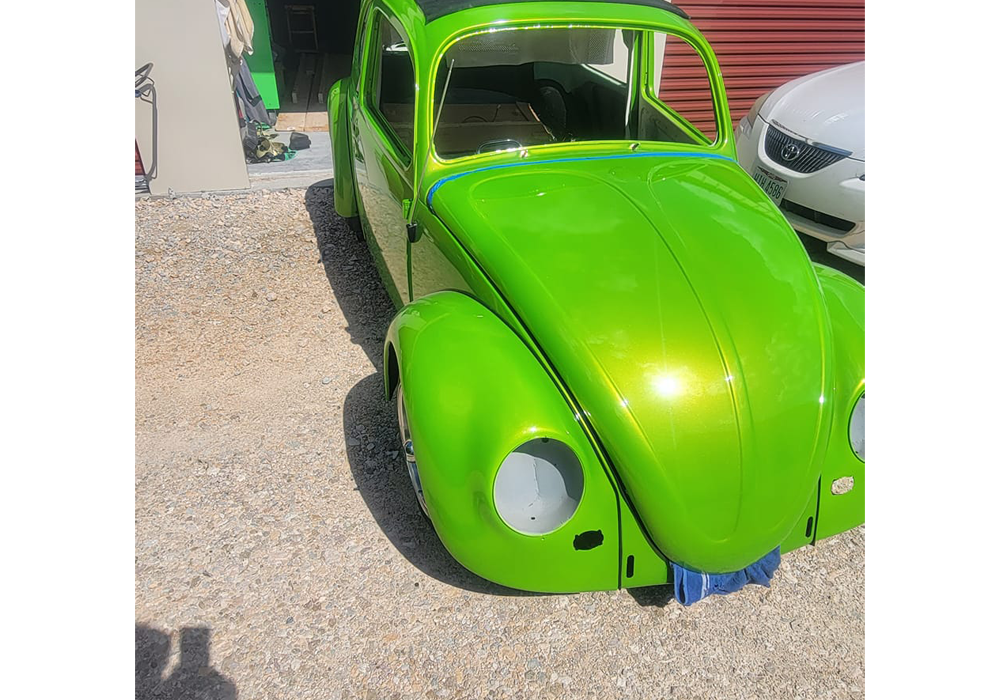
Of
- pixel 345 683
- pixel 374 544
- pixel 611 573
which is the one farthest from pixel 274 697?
pixel 611 573

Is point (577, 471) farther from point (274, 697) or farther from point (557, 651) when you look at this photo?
point (274, 697)

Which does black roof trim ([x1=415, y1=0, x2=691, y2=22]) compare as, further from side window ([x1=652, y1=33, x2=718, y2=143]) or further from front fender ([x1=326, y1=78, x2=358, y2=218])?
side window ([x1=652, y1=33, x2=718, y2=143])

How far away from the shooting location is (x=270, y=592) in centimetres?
246

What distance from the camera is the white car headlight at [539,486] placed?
204 centimetres

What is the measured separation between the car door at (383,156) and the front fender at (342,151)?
0.95 feet

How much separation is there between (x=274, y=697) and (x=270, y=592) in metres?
0.42

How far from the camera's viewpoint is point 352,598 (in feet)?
7.98

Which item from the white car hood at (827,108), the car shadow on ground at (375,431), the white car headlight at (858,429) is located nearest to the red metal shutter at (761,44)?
the white car hood at (827,108)

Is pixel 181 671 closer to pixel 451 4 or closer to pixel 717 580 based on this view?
pixel 717 580

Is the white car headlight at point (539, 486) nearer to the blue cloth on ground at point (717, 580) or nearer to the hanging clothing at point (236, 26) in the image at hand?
the blue cloth on ground at point (717, 580)

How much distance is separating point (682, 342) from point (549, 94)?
280 cm

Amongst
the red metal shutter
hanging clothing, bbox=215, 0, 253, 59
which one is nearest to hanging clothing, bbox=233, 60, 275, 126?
hanging clothing, bbox=215, 0, 253, 59

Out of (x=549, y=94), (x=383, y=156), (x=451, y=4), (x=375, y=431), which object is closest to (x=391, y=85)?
(x=549, y=94)

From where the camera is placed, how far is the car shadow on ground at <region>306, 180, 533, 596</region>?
2.60 metres
